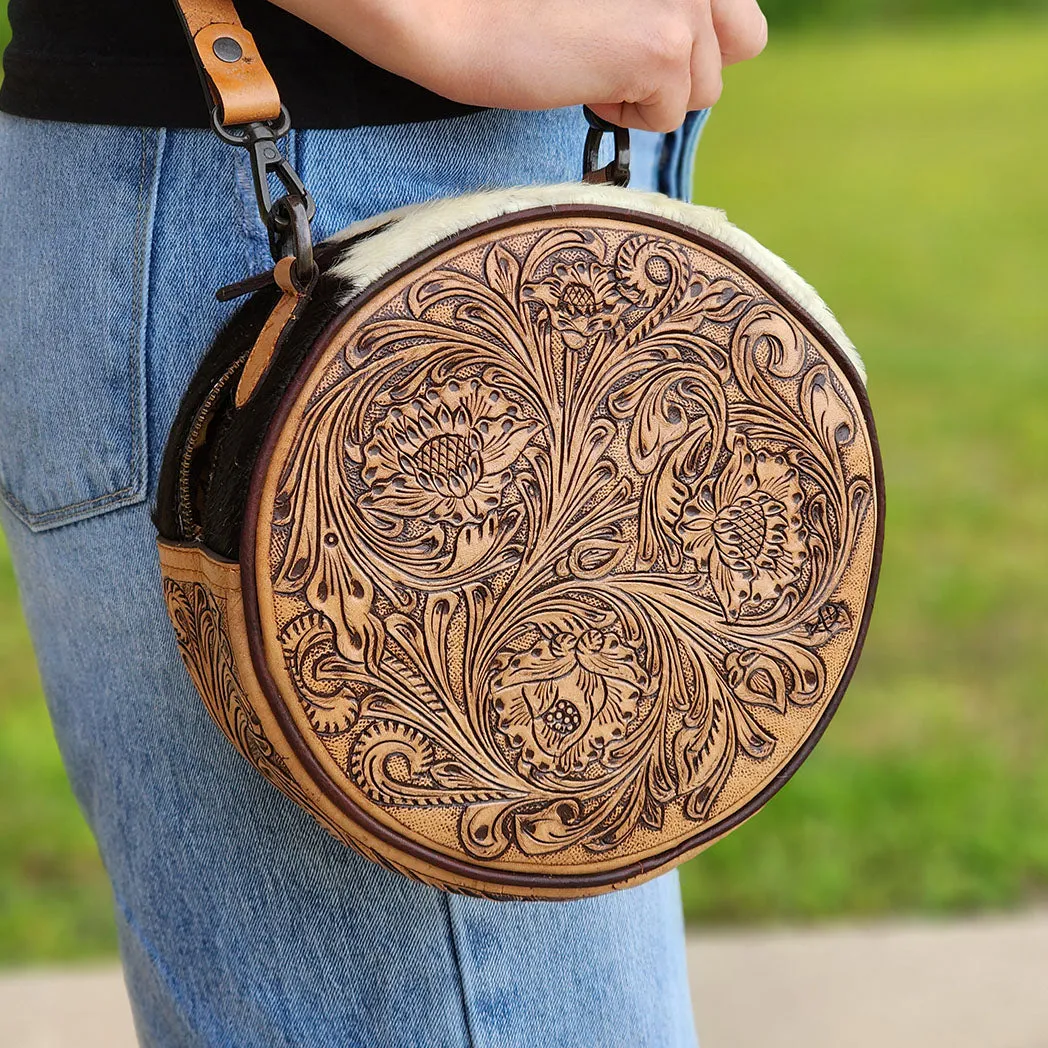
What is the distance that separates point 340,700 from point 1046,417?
14.5ft

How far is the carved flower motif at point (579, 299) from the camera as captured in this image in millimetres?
796

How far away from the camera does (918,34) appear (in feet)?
48.8

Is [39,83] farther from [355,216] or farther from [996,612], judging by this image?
[996,612]

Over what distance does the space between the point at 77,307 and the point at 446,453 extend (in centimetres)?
26

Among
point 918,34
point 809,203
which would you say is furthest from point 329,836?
point 918,34

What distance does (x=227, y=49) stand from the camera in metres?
0.76

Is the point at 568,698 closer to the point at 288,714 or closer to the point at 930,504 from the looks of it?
the point at 288,714

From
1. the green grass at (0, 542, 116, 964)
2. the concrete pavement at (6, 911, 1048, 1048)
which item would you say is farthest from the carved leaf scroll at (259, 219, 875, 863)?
the green grass at (0, 542, 116, 964)

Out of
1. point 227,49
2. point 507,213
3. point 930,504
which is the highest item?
point 227,49

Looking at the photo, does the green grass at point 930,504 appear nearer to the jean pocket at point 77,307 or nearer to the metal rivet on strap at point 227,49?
the jean pocket at point 77,307

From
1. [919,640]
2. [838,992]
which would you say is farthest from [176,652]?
[919,640]

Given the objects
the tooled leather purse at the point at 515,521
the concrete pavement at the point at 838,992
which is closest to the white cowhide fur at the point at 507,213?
the tooled leather purse at the point at 515,521

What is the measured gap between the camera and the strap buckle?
2.50ft

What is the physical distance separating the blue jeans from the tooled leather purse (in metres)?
0.05
